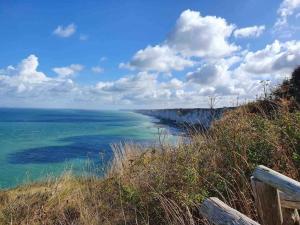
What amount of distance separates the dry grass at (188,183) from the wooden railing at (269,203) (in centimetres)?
131

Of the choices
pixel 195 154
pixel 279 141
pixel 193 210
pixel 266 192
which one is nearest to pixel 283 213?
pixel 266 192

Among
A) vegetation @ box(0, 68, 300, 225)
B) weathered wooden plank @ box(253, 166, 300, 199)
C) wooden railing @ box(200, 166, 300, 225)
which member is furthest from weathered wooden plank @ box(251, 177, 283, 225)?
vegetation @ box(0, 68, 300, 225)

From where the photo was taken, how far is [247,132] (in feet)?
22.0

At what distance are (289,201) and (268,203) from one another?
25cm

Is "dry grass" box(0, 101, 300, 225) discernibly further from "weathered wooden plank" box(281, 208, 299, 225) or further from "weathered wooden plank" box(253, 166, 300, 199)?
"weathered wooden plank" box(253, 166, 300, 199)

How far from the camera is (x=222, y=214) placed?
3184mm

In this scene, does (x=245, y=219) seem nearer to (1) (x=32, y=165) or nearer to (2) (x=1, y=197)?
(2) (x=1, y=197)

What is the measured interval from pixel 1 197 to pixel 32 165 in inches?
651

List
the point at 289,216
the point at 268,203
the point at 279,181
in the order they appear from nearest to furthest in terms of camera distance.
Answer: the point at 279,181, the point at 268,203, the point at 289,216

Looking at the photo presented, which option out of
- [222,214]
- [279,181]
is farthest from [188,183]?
[222,214]

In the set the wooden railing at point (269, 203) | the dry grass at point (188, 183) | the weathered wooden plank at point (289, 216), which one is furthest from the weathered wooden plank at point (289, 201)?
the dry grass at point (188, 183)

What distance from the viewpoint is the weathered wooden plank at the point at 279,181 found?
10.7 ft

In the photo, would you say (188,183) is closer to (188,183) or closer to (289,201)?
(188,183)

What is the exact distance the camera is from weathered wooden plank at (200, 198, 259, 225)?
9.83 ft
